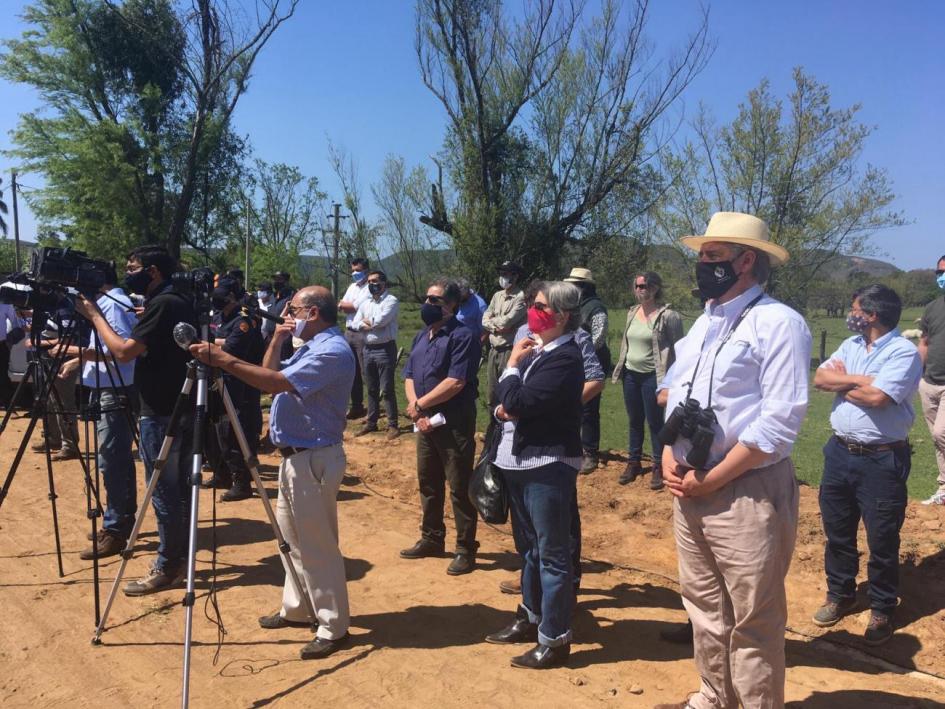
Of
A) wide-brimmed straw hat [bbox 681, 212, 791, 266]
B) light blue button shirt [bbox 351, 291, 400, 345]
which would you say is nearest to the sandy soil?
wide-brimmed straw hat [bbox 681, 212, 791, 266]

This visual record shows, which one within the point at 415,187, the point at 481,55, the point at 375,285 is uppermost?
the point at 481,55

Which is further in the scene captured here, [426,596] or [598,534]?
[598,534]

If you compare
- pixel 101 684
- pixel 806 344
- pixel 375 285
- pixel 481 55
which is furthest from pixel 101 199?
pixel 806 344

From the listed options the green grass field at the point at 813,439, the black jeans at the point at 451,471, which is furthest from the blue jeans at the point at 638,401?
the black jeans at the point at 451,471

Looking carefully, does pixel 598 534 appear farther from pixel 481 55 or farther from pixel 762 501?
pixel 481 55

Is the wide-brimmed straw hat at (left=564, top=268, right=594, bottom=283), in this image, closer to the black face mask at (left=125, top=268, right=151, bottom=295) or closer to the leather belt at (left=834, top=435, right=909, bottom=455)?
the leather belt at (left=834, top=435, right=909, bottom=455)

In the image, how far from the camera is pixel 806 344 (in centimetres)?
286

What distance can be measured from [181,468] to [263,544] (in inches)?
53.0

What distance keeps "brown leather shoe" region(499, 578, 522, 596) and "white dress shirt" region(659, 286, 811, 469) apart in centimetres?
239

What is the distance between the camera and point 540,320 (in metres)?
3.94

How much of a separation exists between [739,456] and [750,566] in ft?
1.59

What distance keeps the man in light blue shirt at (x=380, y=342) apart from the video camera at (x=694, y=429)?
674 centimetres

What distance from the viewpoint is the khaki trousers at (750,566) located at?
9.60 ft

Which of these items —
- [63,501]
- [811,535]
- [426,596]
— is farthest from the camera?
[63,501]
